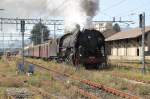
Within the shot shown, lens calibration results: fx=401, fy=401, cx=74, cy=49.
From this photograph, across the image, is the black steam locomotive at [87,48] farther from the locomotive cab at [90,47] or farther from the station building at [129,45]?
the station building at [129,45]

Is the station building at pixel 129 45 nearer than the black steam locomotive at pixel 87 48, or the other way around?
the black steam locomotive at pixel 87 48

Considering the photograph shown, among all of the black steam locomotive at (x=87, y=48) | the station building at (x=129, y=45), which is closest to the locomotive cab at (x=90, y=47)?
the black steam locomotive at (x=87, y=48)

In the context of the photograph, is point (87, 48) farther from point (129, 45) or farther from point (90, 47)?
point (129, 45)

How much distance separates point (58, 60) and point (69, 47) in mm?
5582

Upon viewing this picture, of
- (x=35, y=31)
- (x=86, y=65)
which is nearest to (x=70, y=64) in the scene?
(x=86, y=65)

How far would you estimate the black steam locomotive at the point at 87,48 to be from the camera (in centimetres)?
2966

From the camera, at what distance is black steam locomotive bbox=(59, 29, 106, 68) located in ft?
97.3

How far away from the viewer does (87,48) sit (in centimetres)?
3005

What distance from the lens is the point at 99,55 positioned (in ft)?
98.7

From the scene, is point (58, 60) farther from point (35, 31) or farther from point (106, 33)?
Answer: point (35, 31)

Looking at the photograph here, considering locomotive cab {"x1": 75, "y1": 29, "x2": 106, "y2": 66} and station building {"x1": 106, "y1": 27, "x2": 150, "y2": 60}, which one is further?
station building {"x1": 106, "y1": 27, "x2": 150, "y2": 60}

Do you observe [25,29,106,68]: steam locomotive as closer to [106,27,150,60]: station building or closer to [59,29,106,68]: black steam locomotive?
[59,29,106,68]: black steam locomotive

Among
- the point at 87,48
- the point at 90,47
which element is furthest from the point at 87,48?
the point at 90,47

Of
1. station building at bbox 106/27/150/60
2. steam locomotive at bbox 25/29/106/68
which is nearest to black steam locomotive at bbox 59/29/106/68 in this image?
steam locomotive at bbox 25/29/106/68
